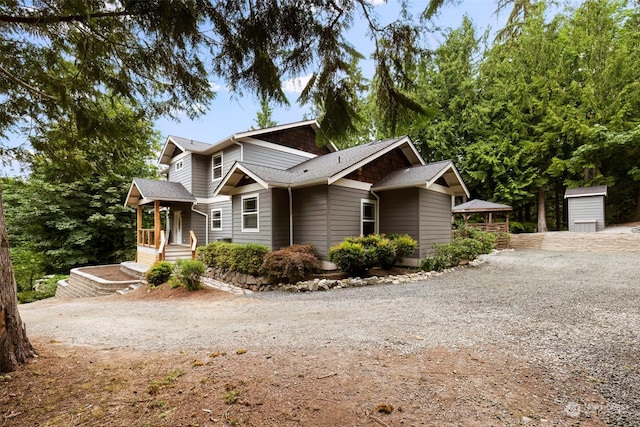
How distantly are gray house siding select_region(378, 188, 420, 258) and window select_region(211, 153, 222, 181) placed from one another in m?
8.22

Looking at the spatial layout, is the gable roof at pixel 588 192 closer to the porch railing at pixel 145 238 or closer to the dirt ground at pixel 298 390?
the dirt ground at pixel 298 390

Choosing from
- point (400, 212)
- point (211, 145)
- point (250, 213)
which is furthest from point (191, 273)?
point (211, 145)

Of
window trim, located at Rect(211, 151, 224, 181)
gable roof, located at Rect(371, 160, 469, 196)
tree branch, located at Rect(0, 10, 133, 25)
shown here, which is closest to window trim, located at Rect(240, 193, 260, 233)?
window trim, located at Rect(211, 151, 224, 181)

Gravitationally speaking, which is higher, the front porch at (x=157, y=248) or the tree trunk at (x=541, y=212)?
the tree trunk at (x=541, y=212)

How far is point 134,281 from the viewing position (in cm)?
1095

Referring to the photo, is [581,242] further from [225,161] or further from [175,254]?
[175,254]

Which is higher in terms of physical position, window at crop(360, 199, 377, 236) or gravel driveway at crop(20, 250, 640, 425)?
window at crop(360, 199, 377, 236)

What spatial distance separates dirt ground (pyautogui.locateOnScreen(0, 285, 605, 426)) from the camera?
2033 mm

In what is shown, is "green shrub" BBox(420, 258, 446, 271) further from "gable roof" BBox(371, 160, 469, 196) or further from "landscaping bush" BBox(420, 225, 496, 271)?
"gable roof" BBox(371, 160, 469, 196)

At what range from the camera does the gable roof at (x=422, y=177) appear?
9.65 meters

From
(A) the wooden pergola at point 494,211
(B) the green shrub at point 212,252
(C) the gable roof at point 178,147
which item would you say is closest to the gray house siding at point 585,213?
(A) the wooden pergola at point 494,211

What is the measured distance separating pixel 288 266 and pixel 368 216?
4069mm

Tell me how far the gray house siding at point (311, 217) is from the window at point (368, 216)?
1.69m

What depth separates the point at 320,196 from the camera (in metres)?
9.46
